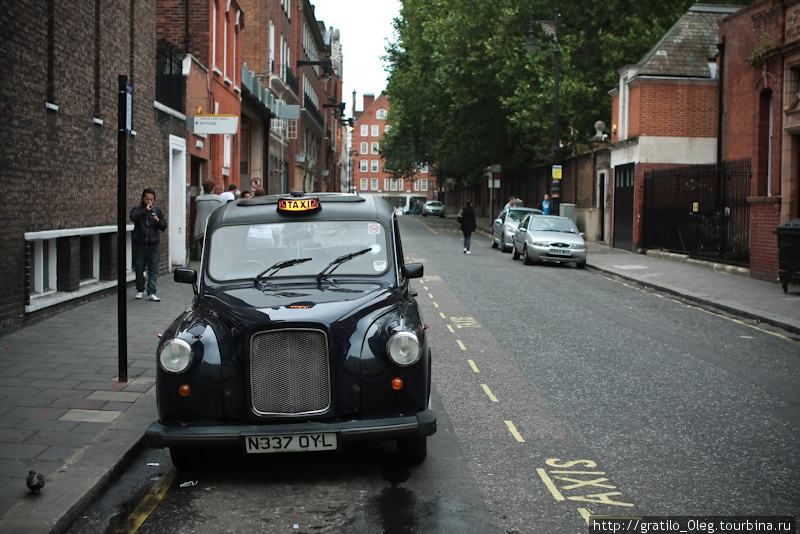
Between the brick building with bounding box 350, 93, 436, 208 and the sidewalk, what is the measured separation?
132 metres

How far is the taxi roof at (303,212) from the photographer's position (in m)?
6.79

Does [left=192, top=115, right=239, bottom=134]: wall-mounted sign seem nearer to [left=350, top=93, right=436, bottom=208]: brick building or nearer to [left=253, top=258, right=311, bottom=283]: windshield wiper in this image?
[left=253, top=258, right=311, bottom=283]: windshield wiper

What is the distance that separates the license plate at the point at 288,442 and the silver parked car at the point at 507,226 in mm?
24111

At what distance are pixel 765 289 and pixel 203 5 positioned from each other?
1517 cm

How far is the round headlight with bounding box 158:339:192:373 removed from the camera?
5.46 meters

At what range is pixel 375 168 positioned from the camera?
14912 centimetres

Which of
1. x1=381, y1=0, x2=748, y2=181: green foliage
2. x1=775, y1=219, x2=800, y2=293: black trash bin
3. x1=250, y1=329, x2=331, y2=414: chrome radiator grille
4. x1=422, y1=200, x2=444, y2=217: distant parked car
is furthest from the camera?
x1=422, y1=200, x2=444, y2=217: distant parked car

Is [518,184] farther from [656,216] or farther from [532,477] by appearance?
[532,477]

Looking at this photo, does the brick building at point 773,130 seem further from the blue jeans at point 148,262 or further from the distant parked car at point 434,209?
the distant parked car at point 434,209

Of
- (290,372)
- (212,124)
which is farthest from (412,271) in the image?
(212,124)

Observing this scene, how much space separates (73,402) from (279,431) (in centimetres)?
277

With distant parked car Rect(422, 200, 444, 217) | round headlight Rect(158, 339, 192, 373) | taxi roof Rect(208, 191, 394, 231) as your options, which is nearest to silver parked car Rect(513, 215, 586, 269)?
taxi roof Rect(208, 191, 394, 231)

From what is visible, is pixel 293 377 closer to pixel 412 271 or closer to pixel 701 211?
pixel 412 271

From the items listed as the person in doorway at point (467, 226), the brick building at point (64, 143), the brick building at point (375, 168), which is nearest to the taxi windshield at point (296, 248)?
the brick building at point (64, 143)
